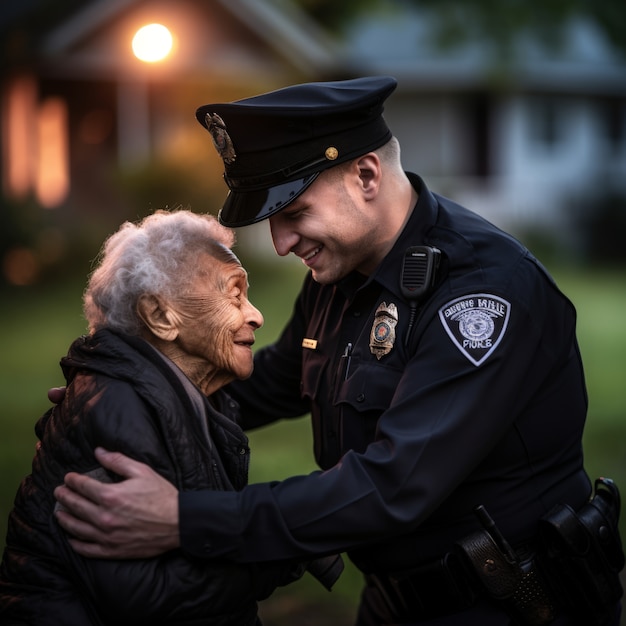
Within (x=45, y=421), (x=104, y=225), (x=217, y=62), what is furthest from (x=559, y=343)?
(x=217, y=62)

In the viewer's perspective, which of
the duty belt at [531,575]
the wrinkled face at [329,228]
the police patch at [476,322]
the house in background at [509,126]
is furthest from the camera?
the house in background at [509,126]

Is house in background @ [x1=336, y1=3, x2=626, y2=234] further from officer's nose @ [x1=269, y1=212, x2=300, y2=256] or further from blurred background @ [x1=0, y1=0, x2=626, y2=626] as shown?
officer's nose @ [x1=269, y1=212, x2=300, y2=256]

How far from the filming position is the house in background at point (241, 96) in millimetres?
14797

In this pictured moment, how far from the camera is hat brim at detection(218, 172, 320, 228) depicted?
2.89 m

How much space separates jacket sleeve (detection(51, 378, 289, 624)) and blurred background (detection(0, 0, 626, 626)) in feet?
7.88

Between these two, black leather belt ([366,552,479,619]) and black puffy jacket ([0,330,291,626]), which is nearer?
black puffy jacket ([0,330,291,626])

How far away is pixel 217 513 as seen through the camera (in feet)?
8.52

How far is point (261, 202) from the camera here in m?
2.95

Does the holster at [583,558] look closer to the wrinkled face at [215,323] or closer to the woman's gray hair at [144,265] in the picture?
the wrinkled face at [215,323]

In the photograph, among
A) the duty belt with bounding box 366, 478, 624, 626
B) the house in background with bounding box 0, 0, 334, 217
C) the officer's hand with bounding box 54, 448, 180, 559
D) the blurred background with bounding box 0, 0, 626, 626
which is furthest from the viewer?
the house in background with bounding box 0, 0, 334, 217

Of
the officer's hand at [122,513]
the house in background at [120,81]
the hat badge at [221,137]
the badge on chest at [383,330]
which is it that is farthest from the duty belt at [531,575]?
the house in background at [120,81]

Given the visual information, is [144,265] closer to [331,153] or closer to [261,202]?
[261,202]

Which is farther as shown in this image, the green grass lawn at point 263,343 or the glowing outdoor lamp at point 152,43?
the green grass lawn at point 263,343

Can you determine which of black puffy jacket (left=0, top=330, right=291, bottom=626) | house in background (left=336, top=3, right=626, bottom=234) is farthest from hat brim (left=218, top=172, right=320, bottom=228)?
house in background (left=336, top=3, right=626, bottom=234)
